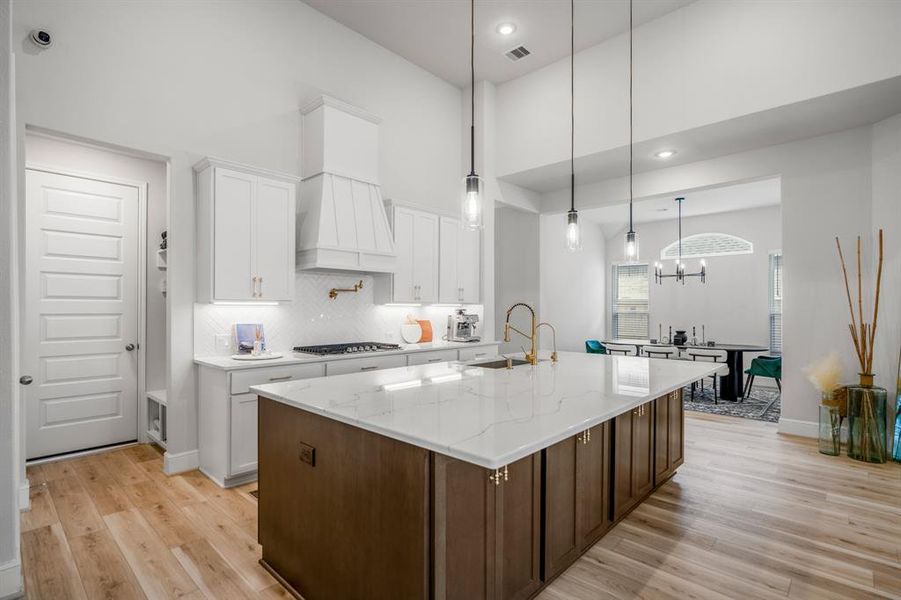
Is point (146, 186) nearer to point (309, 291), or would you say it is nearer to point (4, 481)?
point (309, 291)

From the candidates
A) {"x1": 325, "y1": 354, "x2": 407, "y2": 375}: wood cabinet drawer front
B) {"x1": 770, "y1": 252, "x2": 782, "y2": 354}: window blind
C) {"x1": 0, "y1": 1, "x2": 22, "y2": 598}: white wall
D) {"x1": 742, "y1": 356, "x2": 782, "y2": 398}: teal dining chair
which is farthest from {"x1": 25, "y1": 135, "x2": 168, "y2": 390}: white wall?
{"x1": 770, "y1": 252, "x2": 782, "y2": 354}: window blind

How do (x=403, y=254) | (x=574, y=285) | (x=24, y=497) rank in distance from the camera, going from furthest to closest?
(x=574, y=285) → (x=403, y=254) → (x=24, y=497)

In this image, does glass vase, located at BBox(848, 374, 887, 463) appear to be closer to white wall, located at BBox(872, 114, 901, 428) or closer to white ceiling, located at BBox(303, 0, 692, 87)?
white wall, located at BBox(872, 114, 901, 428)

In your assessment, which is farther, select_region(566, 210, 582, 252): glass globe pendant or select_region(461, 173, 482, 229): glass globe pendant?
select_region(566, 210, 582, 252): glass globe pendant

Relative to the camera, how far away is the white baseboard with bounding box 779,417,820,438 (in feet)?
15.4

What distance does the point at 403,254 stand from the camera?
5.17 m

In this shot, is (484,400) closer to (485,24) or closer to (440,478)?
(440,478)

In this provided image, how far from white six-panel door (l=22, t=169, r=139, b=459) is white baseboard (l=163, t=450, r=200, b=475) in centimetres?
102

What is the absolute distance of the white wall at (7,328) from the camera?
6.55 ft

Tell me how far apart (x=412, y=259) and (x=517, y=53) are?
8.79 ft

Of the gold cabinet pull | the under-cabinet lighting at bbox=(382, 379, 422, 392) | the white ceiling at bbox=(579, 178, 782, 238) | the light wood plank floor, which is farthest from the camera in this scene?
the white ceiling at bbox=(579, 178, 782, 238)

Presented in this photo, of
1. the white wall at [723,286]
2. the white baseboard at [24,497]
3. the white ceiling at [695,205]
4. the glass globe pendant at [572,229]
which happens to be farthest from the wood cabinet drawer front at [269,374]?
the white wall at [723,286]

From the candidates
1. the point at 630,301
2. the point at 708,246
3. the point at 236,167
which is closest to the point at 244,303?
the point at 236,167

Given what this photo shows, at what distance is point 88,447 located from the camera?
412 centimetres
